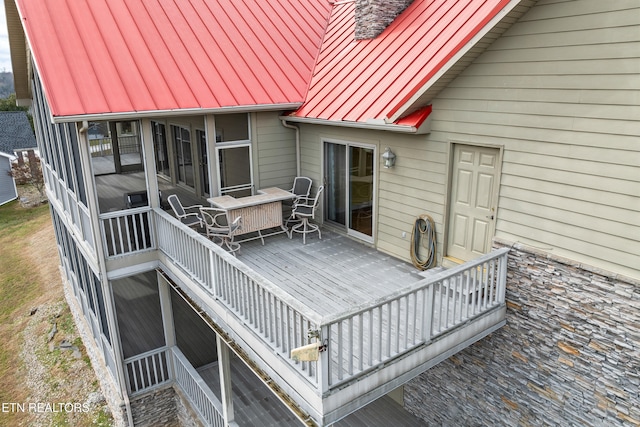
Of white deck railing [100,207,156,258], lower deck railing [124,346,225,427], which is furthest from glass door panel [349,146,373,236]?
lower deck railing [124,346,225,427]

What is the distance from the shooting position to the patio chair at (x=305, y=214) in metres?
8.88

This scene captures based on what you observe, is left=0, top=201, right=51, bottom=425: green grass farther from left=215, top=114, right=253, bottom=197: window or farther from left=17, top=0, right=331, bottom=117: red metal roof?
left=17, top=0, right=331, bottom=117: red metal roof

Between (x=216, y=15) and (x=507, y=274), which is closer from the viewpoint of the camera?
(x=507, y=274)

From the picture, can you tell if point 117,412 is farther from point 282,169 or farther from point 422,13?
point 422,13

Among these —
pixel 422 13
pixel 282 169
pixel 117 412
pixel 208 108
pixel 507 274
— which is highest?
pixel 422 13

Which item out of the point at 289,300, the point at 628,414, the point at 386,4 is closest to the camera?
the point at 289,300

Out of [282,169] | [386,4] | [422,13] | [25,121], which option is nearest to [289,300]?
[282,169]

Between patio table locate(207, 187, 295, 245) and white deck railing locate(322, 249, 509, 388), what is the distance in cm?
335

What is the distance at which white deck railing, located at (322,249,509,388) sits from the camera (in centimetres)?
446

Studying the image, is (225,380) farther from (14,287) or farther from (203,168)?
(14,287)

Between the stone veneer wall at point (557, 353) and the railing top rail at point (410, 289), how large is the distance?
0.44m

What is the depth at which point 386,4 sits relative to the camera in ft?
28.8

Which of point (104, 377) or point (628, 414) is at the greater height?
point (628, 414)

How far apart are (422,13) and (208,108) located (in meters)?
4.23
